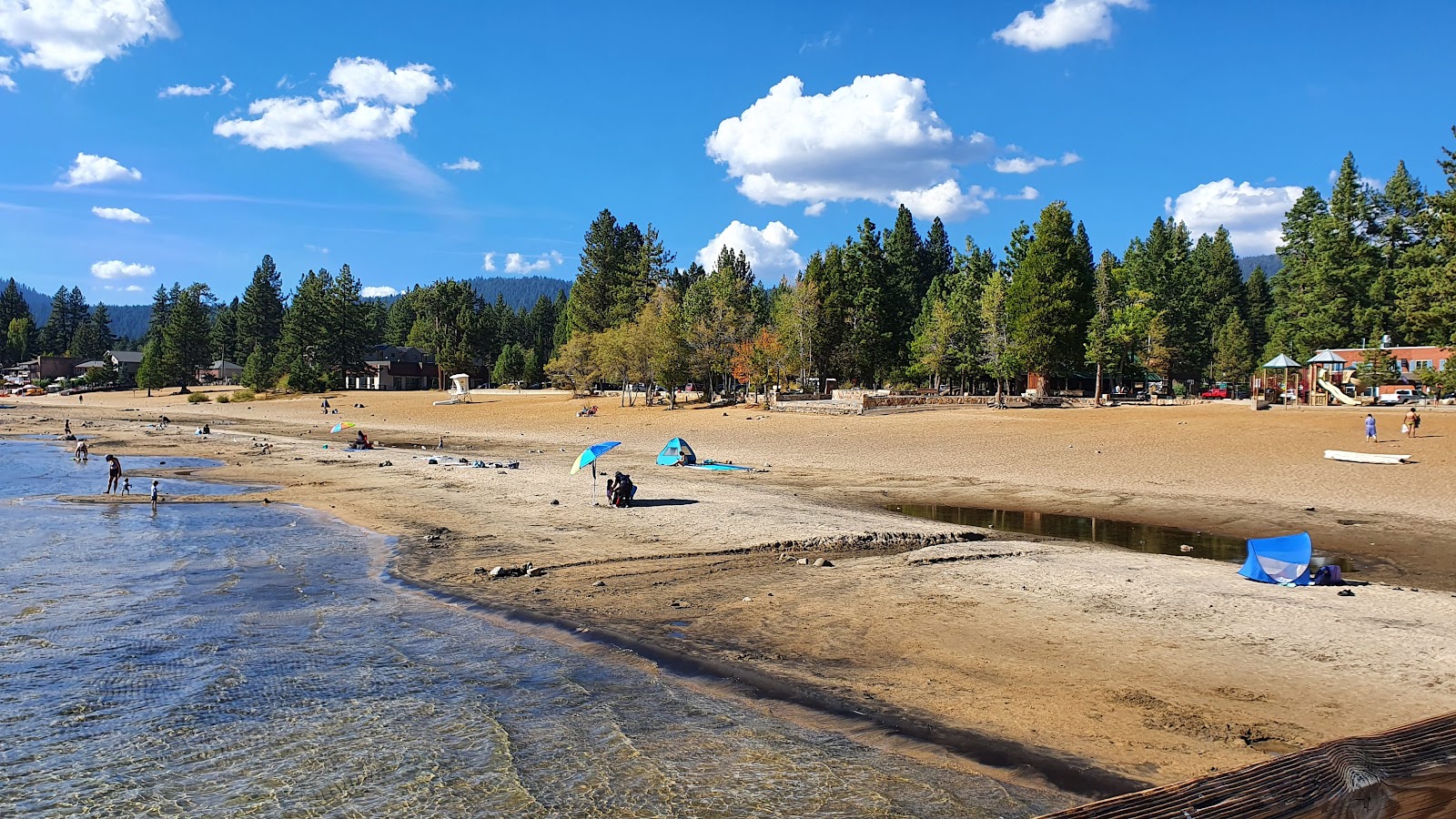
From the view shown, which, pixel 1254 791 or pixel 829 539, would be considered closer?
pixel 1254 791

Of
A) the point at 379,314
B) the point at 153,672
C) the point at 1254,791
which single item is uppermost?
the point at 379,314

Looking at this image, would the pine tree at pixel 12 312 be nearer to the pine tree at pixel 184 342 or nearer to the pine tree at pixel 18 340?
the pine tree at pixel 18 340

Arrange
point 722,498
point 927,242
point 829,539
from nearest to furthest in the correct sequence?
1. point 829,539
2. point 722,498
3. point 927,242

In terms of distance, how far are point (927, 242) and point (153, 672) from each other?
120232 mm

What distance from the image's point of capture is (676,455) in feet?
110

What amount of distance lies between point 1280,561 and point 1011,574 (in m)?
4.15

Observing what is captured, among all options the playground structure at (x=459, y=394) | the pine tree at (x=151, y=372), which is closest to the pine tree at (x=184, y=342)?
the pine tree at (x=151, y=372)

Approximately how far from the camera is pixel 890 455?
117ft

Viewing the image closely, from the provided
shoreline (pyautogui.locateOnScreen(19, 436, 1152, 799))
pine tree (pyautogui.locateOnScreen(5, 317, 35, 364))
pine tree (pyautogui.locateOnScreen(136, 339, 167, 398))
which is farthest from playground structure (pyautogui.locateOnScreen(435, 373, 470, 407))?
pine tree (pyautogui.locateOnScreen(5, 317, 35, 364))

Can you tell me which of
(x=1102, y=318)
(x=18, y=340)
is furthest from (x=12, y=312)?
(x=1102, y=318)

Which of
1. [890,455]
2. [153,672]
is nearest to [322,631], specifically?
[153,672]

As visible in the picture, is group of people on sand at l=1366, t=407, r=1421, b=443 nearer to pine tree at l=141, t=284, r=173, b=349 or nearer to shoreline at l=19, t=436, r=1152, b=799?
shoreline at l=19, t=436, r=1152, b=799

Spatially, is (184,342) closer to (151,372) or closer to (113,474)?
(151,372)

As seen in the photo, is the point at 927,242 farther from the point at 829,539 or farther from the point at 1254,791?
the point at 1254,791
